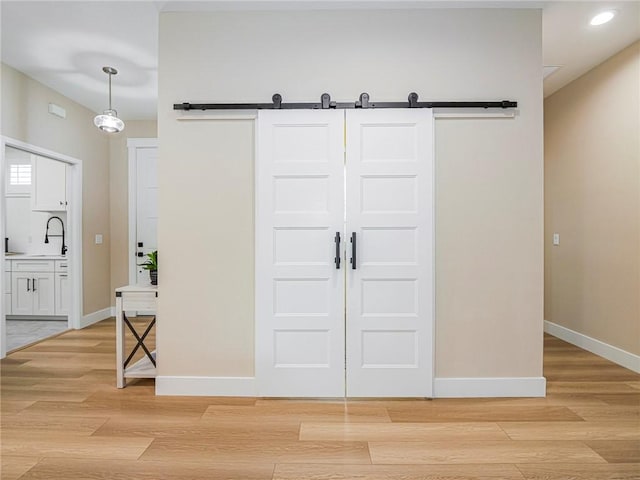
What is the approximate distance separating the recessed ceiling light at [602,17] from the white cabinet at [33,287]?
20.9ft

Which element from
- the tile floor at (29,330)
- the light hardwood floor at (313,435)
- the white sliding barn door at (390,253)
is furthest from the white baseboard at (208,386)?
the tile floor at (29,330)

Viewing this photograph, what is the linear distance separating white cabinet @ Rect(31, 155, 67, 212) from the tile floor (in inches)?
60.7

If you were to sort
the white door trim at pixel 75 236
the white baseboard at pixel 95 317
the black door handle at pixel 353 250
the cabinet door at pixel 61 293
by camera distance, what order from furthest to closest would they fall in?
the cabinet door at pixel 61 293 → the white baseboard at pixel 95 317 → the white door trim at pixel 75 236 → the black door handle at pixel 353 250

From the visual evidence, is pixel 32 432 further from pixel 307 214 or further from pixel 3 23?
pixel 3 23

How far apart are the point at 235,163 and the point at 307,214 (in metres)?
0.64

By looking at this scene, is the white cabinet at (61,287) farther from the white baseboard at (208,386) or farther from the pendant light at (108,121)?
the white baseboard at (208,386)

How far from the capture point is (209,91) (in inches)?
113

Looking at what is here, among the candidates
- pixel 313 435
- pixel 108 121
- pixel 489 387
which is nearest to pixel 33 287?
pixel 108 121

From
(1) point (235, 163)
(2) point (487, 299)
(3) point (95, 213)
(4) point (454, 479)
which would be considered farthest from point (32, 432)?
(3) point (95, 213)

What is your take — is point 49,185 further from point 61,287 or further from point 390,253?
point 390,253

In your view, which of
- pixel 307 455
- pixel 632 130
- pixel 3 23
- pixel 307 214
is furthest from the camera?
pixel 632 130

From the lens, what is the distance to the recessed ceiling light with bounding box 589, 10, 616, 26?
115 inches

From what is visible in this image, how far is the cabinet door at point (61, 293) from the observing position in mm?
5262

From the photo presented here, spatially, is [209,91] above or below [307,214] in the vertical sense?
above
